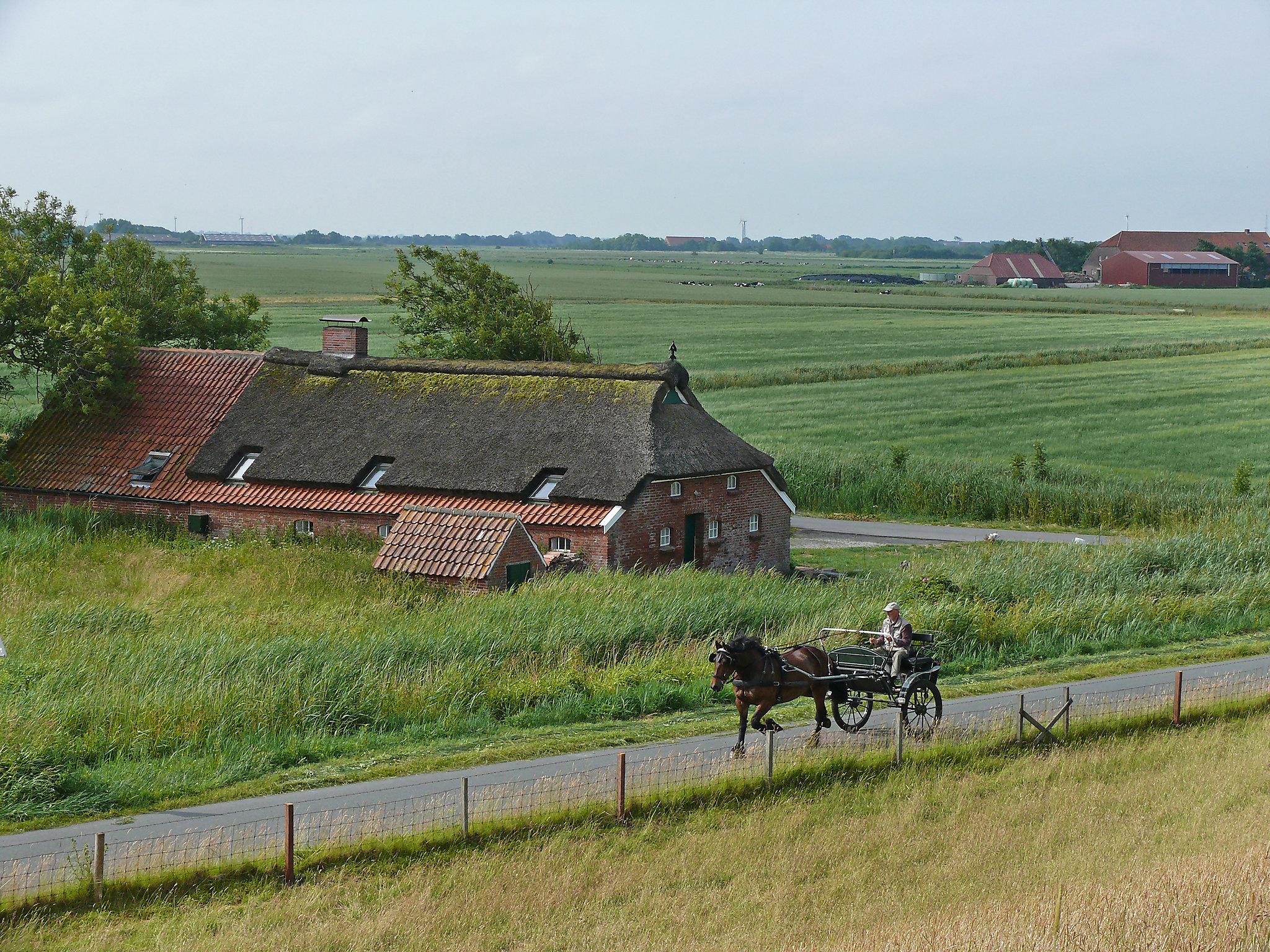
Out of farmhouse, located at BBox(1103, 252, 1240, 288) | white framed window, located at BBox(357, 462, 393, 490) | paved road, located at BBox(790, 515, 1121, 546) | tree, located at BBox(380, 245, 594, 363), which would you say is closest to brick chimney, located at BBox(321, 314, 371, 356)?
white framed window, located at BBox(357, 462, 393, 490)

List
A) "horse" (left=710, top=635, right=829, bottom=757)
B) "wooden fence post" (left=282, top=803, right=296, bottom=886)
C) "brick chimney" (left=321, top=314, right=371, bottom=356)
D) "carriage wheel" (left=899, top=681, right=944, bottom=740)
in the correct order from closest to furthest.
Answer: "wooden fence post" (left=282, top=803, right=296, bottom=886) → "horse" (left=710, top=635, right=829, bottom=757) → "carriage wheel" (left=899, top=681, right=944, bottom=740) → "brick chimney" (left=321, top=314, right=371, bottom=356)

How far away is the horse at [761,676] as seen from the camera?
16.5m

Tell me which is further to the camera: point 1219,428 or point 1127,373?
point 1127,373

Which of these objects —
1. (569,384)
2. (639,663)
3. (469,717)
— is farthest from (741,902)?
(569,384)

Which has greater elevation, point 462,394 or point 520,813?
point 462,394

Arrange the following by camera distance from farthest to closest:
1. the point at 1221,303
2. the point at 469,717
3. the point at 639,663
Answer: the point at 1221,303 → the point at 639,663 → the point at 469,717

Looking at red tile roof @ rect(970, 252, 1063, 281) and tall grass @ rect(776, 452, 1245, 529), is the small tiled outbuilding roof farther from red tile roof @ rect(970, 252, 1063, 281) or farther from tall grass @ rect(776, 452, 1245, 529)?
red tile roof @ rect(970, 252, 1063, 281)

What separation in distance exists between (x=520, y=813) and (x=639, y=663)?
6253 mm

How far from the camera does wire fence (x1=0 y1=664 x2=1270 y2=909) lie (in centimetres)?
1310

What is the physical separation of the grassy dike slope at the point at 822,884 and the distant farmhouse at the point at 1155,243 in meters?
154

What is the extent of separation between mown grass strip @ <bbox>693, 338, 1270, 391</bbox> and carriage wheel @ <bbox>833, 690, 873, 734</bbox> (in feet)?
177

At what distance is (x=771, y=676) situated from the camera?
16766 mm

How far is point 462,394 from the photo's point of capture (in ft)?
115

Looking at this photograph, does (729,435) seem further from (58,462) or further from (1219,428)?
(1219,428)
